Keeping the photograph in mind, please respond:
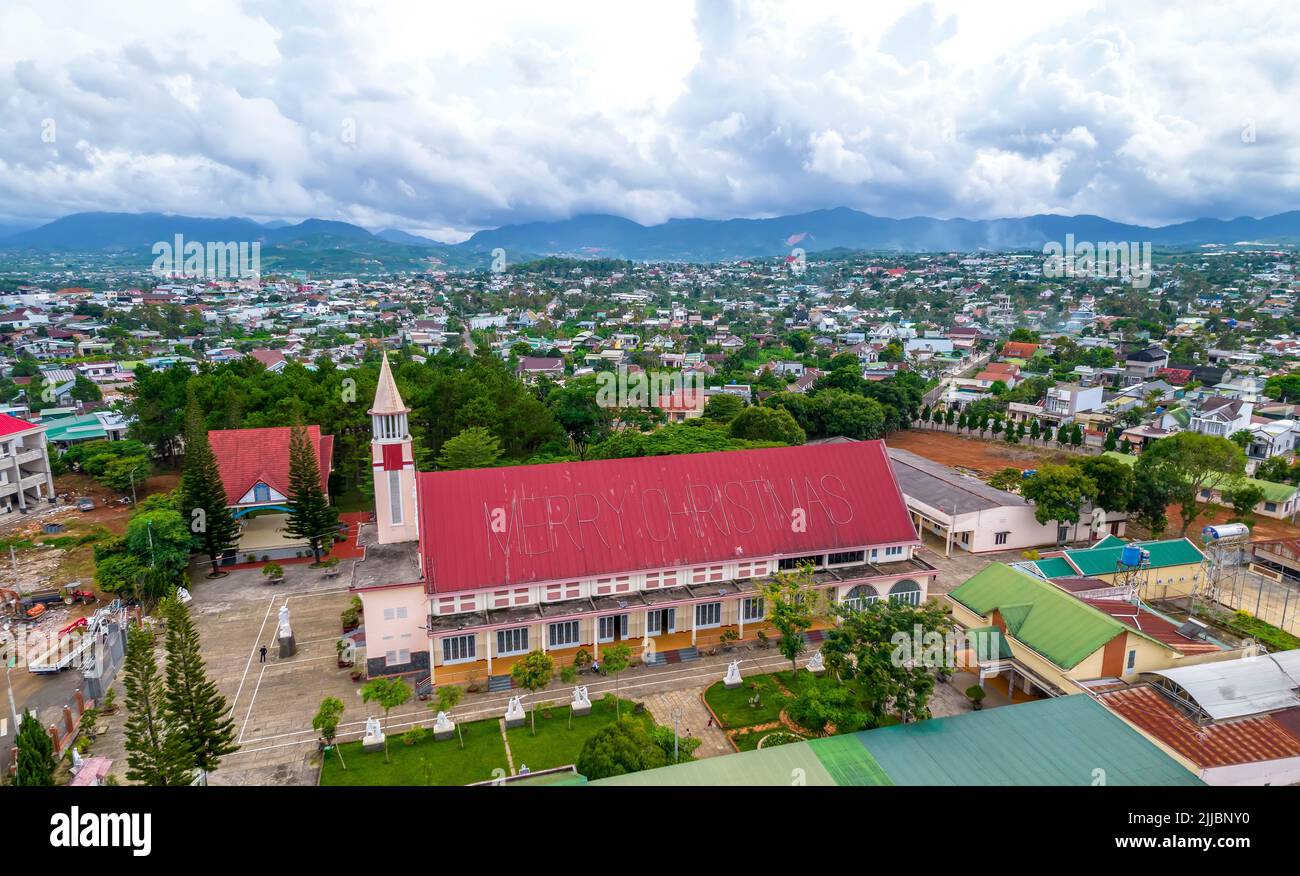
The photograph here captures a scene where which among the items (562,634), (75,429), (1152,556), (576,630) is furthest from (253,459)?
(1152,556)

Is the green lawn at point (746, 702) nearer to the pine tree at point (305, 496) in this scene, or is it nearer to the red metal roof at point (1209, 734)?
the red metal roof at point (1209, 734)

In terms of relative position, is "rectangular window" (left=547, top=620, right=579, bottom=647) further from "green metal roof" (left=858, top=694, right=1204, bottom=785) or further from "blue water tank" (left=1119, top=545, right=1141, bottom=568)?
"blue water tank" (left=1119, top=545, right=1141, bottom=568)

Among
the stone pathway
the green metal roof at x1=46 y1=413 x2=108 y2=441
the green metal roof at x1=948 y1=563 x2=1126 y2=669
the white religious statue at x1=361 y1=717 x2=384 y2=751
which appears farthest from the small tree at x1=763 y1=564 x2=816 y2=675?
the green metal roof at x1=46 y1=413 x2=108 y2=441

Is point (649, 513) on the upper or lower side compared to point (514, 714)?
upper

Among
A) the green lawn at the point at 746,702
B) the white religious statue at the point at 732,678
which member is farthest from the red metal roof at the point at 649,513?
the green lawn at the point at 746,702

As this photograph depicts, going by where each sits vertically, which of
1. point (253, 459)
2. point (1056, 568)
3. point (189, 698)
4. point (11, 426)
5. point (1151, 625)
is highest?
point (11, 426)

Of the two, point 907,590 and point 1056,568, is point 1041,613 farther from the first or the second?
point 1056,568
